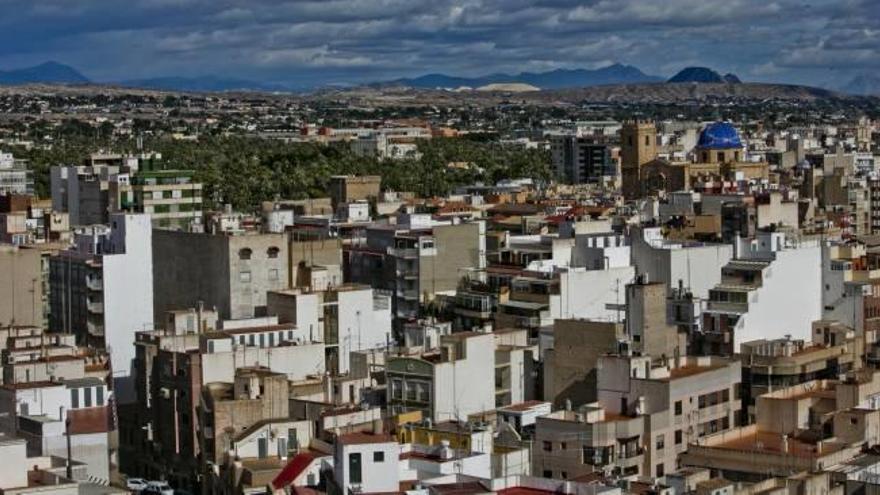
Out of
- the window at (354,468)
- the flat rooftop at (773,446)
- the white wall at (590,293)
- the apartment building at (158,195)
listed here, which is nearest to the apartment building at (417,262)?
the white wall at (590,293)

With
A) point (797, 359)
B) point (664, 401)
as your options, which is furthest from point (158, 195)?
point (664, 401)

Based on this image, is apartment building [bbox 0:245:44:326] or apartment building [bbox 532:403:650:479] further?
apartment building [bbox 0:245:44:326]

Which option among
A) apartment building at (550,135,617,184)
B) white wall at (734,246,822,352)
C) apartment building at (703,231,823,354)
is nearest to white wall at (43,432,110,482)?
apartment building at (703,231,823,354)

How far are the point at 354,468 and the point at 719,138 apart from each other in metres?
80.7

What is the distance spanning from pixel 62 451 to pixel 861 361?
2382 centimetres

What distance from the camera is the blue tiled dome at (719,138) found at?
357 feet

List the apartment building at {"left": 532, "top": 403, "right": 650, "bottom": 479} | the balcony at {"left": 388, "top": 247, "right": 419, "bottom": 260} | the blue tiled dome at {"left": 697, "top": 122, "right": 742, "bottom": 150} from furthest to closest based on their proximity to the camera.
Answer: the blue tiled dome at {"left": 697, "top": 122, "right": 742, "bottom": 150}, the balcony at {"left": 388, "top": 247, "right": 419, "bottom": 260}, the apartment building at {"left": 532, "top": 403, "right": 650, "bottom": 479}

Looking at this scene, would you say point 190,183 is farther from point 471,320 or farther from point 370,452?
point 370,452

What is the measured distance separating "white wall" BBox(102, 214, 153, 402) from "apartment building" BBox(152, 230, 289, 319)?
24.6 inches

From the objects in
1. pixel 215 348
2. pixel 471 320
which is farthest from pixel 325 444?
pixel 471 320

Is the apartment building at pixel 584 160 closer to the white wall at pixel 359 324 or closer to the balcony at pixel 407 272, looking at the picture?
the balcony at pixel 407 272

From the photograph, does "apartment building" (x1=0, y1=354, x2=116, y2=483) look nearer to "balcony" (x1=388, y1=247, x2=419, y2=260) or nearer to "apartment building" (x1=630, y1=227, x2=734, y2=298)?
"balcony" (x1=388, y1=247, x2=419, y2=260)

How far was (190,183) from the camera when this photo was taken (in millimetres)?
76188

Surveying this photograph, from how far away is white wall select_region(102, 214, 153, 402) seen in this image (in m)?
55.3
